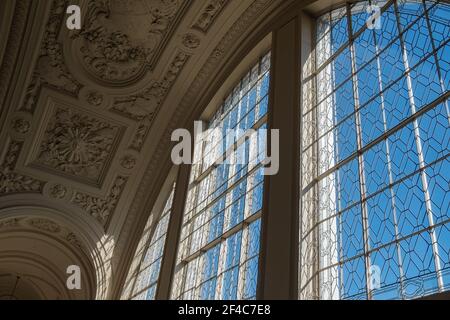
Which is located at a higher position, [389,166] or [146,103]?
[146,103]

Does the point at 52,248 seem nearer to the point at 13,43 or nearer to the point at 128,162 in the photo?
the point at 128,162

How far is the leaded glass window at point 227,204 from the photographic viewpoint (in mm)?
6266

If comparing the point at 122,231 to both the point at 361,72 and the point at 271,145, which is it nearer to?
the point at 271,145

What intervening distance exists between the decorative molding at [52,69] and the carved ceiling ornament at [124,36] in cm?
42

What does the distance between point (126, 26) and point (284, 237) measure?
6005mm

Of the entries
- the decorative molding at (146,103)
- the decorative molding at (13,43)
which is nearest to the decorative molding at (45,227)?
the decorative molding at (146,103)

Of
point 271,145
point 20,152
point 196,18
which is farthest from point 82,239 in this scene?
point 271,145

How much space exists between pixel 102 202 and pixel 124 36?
13.6 ft

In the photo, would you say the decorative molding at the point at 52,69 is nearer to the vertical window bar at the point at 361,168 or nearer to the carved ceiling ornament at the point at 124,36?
the carved ceiling ornament at the point at 124,36

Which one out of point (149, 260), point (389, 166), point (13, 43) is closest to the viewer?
point (389, 166)

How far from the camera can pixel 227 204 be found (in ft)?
23.9

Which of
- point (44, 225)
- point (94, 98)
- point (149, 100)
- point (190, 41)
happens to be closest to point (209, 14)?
point (190, 41)

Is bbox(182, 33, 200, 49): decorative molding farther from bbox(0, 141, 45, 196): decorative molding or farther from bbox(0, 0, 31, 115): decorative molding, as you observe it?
bbox(0, 141, 45, 196): decorative molding

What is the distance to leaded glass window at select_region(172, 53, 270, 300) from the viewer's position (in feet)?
20.6
